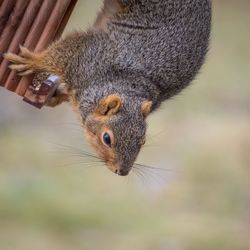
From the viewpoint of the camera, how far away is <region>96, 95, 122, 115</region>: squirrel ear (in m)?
2.78

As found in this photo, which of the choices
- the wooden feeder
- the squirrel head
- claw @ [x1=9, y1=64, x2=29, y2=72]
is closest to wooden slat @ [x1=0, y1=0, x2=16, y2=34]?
the wooden feeder

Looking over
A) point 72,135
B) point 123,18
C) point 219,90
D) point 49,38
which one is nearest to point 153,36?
point 123,18

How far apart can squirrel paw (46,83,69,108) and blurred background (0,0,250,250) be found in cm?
189

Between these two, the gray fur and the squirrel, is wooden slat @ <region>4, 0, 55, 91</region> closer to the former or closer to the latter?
the squirrel

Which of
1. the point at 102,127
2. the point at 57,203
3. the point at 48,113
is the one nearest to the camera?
the point at 102,127

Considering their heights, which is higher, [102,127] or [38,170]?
[102,127]

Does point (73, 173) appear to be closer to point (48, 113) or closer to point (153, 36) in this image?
point (48, 113)

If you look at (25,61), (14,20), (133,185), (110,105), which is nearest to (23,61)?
(25,61)

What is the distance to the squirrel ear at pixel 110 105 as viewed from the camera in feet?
9.13

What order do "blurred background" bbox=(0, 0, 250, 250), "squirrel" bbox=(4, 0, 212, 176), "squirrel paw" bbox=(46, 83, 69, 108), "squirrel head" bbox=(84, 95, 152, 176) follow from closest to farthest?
"squirrel head" bbox=(84, 95, 152, 176), "squirrel" bbox=(4, 0, 212, 176), "squirrel paw" bbox=(46, 83, 69, 108), "blurred background" bbox=(0, 0, 250, 250)

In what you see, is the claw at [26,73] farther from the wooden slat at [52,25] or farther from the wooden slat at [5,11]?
the wooden slat at [5,11]

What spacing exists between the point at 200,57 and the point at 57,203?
219 cm

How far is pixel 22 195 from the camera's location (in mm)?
5102

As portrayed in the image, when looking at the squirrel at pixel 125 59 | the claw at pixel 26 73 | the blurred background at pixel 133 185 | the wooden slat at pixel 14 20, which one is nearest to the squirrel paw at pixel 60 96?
the squirrel at pixel 125 59
